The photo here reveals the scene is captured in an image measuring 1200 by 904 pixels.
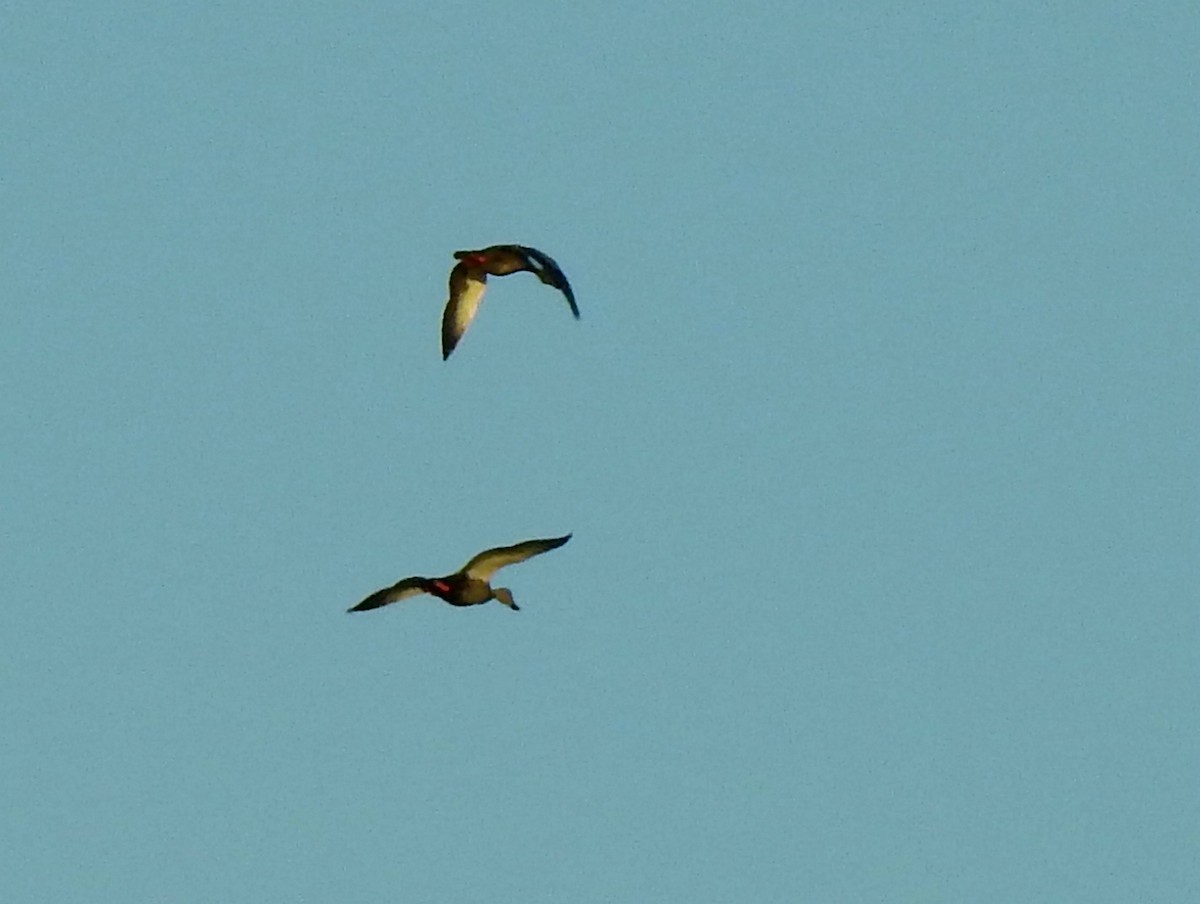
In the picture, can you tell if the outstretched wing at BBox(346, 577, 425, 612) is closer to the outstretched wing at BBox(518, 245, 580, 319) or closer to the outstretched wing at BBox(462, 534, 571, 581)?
the outstretched wing at BBox(462, 534, 571, 581)

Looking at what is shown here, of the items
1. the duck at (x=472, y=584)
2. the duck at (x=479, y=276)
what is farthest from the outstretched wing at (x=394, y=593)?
the duck at (x=479, y=276)

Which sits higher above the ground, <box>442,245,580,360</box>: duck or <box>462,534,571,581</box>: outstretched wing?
<box>442,245,580,360</box>: duck

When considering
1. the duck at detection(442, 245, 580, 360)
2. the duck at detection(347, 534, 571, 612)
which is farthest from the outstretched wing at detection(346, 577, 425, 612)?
the duck at detection(442, 245, 580, 360)

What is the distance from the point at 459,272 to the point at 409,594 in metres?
8.29

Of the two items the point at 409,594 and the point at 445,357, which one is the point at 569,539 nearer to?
the point at 409,594

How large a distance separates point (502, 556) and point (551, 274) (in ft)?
16.9

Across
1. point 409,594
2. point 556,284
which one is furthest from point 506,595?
point 556,284

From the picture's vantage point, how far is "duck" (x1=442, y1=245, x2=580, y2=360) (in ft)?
174

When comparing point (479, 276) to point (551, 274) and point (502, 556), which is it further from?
point (502, 556)

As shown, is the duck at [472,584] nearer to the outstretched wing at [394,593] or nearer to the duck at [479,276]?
the outstretched wing at [394,593]

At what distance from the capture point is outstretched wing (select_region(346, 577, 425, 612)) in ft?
167

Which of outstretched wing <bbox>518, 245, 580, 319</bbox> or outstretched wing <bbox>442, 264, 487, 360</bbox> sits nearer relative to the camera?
outstretched wing <bbox>518, 245, 580, 319</bbox>

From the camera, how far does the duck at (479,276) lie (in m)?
53.1

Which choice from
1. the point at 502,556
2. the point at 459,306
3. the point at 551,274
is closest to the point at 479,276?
the point at 459,306
